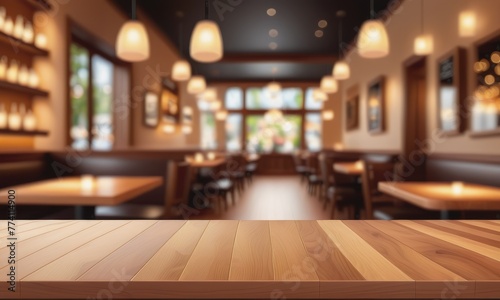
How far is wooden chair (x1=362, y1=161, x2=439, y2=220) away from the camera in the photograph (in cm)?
308

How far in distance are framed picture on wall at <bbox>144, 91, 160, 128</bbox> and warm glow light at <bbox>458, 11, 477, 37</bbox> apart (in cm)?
567

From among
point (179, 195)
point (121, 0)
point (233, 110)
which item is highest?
point (121, 0)

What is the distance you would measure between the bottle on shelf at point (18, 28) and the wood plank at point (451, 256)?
4.26 meters

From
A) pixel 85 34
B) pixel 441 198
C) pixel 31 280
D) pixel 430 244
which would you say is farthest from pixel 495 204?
pixel 85 34

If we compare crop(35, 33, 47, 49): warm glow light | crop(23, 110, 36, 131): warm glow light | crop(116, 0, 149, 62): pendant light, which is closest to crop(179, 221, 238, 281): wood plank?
crop(116, 0, 149, 62): pendant light

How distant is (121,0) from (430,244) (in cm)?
659

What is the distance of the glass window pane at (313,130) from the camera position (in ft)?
45.6

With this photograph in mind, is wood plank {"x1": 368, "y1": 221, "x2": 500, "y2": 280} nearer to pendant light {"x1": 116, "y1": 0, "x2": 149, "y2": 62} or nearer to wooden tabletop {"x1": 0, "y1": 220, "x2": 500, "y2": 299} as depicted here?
wooden tabletop {"x1": 0, "y1": 220, "x2": 500, "y2": 299}

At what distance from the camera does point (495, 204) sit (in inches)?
86.9

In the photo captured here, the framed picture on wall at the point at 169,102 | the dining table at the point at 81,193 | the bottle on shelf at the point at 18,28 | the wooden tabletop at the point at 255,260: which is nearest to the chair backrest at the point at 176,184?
the dining table at the point at 81,193

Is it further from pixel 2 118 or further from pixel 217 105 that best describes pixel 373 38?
pixel 217 105

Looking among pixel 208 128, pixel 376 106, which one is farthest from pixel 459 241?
pixel 208 128

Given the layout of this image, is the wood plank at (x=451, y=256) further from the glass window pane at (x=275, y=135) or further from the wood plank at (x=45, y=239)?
the glass window pane at (x=275, y=135)

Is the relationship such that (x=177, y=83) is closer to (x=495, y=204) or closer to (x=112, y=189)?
(x=112, y=189)
